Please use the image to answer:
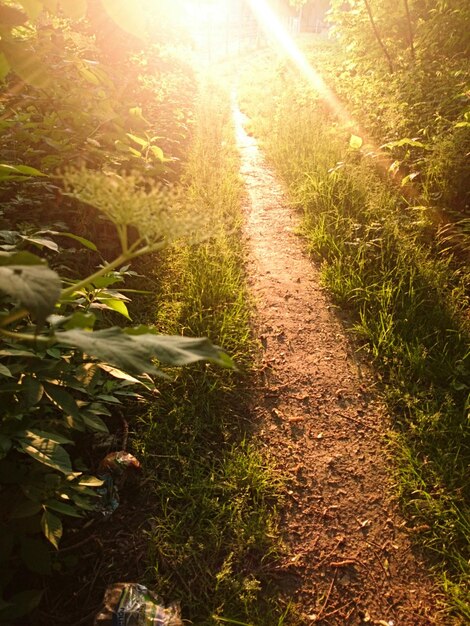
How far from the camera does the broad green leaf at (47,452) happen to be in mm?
1357

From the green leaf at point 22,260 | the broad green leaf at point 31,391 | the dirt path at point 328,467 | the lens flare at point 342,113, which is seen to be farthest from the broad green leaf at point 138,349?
the lens flare at point 342,113

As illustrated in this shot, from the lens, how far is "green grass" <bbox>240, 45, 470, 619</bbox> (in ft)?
7.21

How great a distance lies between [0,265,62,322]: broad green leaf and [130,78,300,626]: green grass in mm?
526

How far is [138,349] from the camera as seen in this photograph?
2.61ft

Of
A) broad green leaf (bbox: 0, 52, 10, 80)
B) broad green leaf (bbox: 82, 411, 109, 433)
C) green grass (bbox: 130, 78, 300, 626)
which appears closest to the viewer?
broad green leaf (bbox: 0, 52, 10, 80)

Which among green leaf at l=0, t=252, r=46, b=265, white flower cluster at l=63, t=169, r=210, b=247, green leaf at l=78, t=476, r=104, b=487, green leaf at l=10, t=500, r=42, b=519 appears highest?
white flower cluster at l=63, t=169, r=210, b=247

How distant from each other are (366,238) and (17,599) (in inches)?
162

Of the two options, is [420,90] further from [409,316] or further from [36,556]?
[36,556]

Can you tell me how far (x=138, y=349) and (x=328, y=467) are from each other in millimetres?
2108

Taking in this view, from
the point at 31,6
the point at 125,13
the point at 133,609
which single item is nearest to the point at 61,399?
the point at 133,609

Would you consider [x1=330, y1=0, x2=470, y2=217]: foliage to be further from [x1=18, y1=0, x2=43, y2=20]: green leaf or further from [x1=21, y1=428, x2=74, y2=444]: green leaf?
[x1=21, y1=428, x2=74, y2=444]: green leaf

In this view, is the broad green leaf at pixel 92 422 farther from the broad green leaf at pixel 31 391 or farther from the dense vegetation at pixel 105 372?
the broad green leaf at pixel 31 391

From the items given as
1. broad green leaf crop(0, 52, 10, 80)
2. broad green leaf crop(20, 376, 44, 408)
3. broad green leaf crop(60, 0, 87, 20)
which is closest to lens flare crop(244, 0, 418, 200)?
broad green leaf crop(60, 0, 87, 20)

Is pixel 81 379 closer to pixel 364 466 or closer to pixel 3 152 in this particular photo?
pixel 364 466
